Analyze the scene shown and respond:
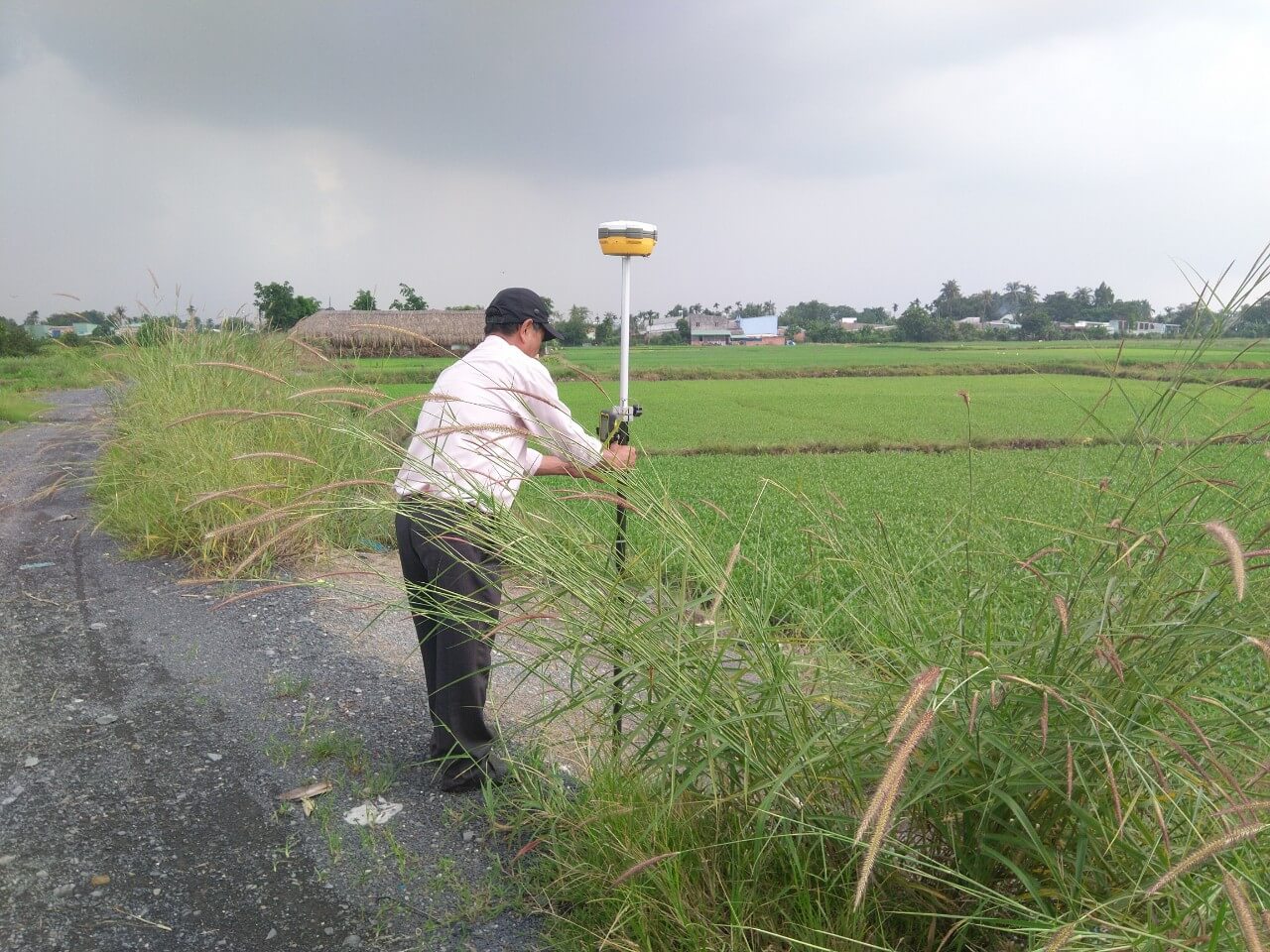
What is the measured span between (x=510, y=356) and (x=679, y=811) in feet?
5.67

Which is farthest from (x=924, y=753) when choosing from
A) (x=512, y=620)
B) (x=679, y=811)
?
(x=512, y=620)

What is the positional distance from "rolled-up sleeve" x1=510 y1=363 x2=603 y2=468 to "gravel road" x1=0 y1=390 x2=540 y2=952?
123cm

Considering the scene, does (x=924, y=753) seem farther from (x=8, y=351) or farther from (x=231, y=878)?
(x=8, y=351)

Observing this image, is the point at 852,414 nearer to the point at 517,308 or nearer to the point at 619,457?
the point at 517,308

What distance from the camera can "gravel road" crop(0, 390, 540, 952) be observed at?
2537 mm

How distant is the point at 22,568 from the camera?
20.9 ft

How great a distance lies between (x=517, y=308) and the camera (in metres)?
3.39

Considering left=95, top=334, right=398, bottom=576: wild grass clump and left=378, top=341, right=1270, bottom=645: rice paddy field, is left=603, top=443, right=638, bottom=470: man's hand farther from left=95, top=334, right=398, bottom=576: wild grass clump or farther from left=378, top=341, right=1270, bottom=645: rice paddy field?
left=95, top=334, right=398, bottom=576: wild grass clump

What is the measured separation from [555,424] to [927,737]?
1.56 metres

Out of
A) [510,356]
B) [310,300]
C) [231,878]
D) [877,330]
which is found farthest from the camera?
[877,330]

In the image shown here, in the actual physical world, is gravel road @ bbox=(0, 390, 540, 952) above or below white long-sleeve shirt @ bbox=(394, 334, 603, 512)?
below

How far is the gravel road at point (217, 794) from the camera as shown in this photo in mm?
2537

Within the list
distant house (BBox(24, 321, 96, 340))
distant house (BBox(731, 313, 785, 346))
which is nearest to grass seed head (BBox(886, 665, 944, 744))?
distant house (BBox(24, 321, 96, 340))

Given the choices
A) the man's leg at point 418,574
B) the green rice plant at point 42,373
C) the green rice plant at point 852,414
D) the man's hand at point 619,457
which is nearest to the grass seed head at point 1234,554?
the man's hand at point 619,457
